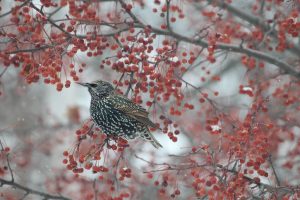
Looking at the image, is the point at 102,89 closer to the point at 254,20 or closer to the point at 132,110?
the point at 132,110

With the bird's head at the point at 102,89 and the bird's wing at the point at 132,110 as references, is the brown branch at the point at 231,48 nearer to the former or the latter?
the bird's wing at the point at 132,110

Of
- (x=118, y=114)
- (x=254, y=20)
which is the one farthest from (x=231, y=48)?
(x=118, y=114)

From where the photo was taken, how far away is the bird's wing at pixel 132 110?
7193mm

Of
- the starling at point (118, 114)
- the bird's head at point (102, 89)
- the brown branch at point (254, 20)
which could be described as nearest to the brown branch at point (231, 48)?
the brown branch at point (254, 20)

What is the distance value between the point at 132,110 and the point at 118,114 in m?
0.28

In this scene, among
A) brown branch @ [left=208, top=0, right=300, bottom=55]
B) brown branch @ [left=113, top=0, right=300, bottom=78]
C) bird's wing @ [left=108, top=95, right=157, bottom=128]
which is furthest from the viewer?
brown branch @ [left=208, top=0, right=300, bottom=55]

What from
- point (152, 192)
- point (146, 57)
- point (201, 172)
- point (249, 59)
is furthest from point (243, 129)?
point (152, 192)

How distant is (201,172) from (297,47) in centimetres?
270

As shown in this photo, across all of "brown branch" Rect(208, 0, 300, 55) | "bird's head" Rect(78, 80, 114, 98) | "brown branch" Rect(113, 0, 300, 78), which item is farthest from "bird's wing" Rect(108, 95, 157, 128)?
"brown branch" Rect(208, 0, 300, 55)

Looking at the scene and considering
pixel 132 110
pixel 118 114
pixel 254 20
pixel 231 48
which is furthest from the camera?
pixel 254 20

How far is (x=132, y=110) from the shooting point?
Result: 726 centimetres

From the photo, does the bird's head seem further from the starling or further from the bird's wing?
the bird's wing

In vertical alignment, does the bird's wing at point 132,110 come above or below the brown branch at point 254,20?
below

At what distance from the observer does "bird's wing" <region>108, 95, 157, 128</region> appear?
23.6 ft
